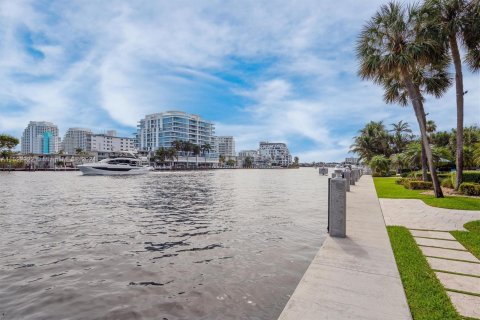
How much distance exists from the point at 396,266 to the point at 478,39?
730 inches

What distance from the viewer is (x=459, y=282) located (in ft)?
16.0

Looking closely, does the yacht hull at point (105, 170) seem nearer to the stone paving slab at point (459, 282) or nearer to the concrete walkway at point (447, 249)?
the concrete walkway at point (447, 249)

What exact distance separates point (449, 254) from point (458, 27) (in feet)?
54.8

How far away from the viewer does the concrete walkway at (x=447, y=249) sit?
4398mm

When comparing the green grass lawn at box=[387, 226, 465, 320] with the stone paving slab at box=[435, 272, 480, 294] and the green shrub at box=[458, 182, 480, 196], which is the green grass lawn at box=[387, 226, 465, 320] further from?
the green shrub at box=[458, 182, 480, 196]

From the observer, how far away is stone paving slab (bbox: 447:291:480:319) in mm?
3871

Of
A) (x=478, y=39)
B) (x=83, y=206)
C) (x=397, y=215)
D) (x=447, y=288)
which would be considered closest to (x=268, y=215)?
(x=397, y=215)

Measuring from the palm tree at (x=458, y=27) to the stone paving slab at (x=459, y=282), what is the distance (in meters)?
16.5

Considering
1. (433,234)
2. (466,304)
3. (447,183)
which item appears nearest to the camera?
(466,304)

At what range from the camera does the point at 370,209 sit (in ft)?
41.1

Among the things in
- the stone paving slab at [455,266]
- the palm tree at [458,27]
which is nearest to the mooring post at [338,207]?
the stone paving slab at [455,266]

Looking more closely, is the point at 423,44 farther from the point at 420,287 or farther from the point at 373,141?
the point at 373,141

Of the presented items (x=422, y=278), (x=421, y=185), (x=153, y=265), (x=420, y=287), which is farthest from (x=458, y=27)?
(x=153, y=265)

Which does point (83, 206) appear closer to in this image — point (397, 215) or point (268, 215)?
point (268, 215)
